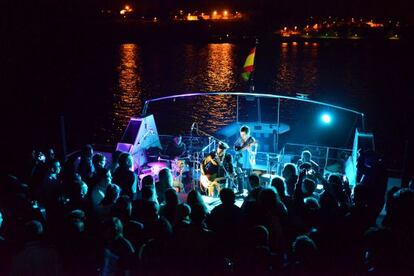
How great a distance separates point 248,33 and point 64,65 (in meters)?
82.3

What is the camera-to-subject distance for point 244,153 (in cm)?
1100

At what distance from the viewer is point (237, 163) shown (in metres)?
10.2

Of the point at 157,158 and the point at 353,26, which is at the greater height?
the point at 353,26

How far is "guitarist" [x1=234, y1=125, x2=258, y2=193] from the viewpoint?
10.1 m

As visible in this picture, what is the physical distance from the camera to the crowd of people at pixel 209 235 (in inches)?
167

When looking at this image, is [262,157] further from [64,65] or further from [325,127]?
[64,65]

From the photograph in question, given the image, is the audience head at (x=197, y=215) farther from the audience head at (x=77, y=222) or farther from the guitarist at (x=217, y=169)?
the guitarist at (x=217, y=169)

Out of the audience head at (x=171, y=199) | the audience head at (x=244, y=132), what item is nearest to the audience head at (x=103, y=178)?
the audience head at (x=171, y=199)

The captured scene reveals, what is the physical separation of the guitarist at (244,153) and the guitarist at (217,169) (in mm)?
592

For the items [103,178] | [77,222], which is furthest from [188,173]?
[77,222]


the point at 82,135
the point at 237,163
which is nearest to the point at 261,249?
the point at 237,163

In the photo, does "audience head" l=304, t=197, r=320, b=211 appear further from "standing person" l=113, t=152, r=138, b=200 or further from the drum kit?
the drum kit

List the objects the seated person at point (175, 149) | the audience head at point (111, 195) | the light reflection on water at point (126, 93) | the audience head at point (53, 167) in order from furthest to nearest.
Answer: the light reflection on water at point (126, 93)
the seated person at point (175, 149)
the audience head at point (53, 167)
the audience head at point (111, 195)

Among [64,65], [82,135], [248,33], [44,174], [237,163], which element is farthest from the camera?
[248,33]
